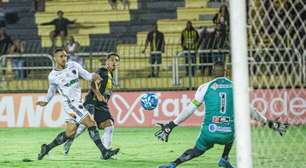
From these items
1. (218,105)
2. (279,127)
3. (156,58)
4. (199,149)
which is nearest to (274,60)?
(218,105)

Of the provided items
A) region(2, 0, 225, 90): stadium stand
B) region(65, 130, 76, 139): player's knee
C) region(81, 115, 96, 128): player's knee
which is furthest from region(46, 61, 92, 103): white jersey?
Answer: region(2, 0, 225, 90): stadium stand

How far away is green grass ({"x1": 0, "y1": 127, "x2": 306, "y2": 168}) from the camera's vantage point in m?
11.2

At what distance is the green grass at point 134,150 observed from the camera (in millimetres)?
11202

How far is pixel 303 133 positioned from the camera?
1392 cm

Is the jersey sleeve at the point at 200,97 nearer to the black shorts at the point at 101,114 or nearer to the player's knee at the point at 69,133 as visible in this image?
the player's knee at the point at 69,133

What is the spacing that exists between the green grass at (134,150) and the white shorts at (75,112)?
599mm

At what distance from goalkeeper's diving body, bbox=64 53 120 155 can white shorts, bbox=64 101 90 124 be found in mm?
457

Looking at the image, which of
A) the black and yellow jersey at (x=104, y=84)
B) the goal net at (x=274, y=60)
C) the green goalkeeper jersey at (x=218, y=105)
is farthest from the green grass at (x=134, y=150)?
the black and yellow jersey at (x=104, y=84)

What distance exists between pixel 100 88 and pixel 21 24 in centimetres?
1329

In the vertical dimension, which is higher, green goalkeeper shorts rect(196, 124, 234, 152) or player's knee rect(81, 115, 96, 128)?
player's knee rect(81, 115, 96, 128)

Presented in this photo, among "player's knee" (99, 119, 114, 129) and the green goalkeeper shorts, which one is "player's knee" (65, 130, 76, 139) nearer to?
"player's knee" (99, 119, 114, 129)

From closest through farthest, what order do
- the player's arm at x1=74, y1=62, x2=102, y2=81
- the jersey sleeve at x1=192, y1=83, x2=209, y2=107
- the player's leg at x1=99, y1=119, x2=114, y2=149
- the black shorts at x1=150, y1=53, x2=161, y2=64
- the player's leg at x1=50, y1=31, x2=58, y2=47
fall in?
1. the jersey sleeve at x1=192, y1=83, x2=209, y2=107
2. the player's arm at x1=74, y1=62, x2=102, y2=81
3. the player's leg at x1=99, y1=119, x2=114, y2=149
4. the black shorts at x1=150, y1=53, x2=161, y2=64
5. the player's leg at x1=50, y1=31, x2=58, y2=47

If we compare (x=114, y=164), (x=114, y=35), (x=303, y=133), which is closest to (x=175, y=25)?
(x=114, y=35)

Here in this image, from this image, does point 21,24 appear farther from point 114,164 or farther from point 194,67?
point 114,164
